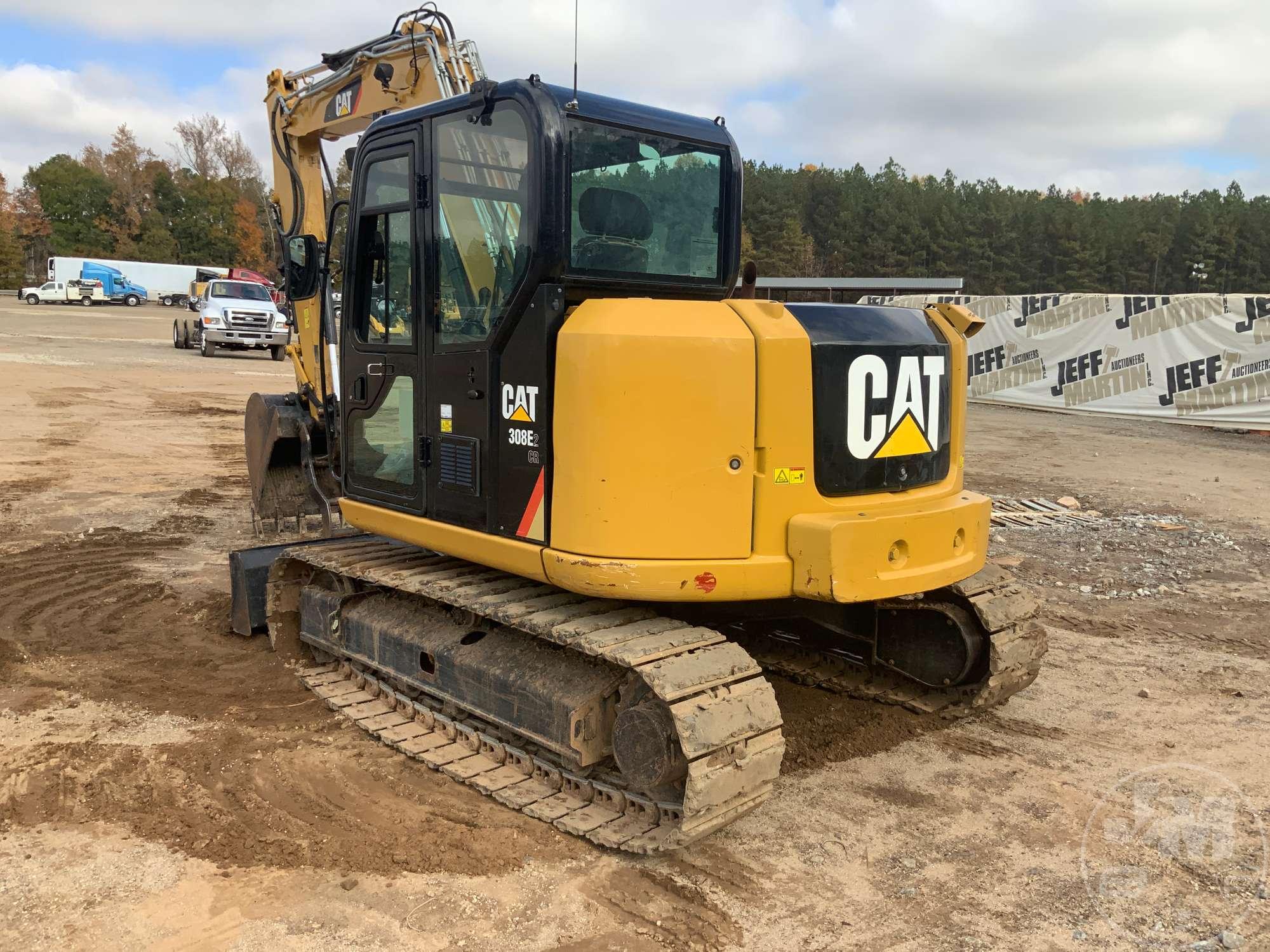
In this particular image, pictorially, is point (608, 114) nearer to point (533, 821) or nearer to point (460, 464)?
point (460, 464)

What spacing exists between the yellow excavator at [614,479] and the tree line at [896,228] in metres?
65.9

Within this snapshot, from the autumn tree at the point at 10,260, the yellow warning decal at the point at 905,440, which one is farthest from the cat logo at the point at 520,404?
the autumn tree at the point at 10,260

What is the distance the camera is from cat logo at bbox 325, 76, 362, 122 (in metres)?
6.96

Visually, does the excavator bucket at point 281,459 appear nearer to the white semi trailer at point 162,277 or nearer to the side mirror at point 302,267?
the side mirror at point 302,267

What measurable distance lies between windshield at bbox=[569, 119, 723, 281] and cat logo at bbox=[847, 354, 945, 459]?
3.37ft

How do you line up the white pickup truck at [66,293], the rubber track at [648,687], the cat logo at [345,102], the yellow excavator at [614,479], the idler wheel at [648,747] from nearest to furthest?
the rubber track at [648,687]
the idler wheel at [648,747]
the yellow excavator at [614,479]
the cat logo at [345,102]
the white pickup truck at [66,293]

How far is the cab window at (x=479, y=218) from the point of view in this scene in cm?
427

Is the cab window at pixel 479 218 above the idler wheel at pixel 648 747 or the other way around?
above

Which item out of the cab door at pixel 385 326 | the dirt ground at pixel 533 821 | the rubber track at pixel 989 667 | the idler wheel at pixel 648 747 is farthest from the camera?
the rubber track at pixel 989 667

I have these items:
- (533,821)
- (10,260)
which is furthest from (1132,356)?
(10,260)

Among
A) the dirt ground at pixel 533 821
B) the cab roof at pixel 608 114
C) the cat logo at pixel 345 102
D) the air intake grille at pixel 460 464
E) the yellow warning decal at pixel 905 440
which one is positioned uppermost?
the cat logo at pixel 345 102

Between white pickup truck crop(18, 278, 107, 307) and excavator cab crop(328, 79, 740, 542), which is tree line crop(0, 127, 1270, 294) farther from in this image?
excavator cab crop(328, 79, 740, 542)

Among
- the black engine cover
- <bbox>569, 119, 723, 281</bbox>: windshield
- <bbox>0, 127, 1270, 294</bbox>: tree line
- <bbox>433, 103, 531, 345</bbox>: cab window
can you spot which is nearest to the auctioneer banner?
the black engine cover

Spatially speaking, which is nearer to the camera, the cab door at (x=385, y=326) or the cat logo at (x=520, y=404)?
the cat logo at (x=520, y=404)
